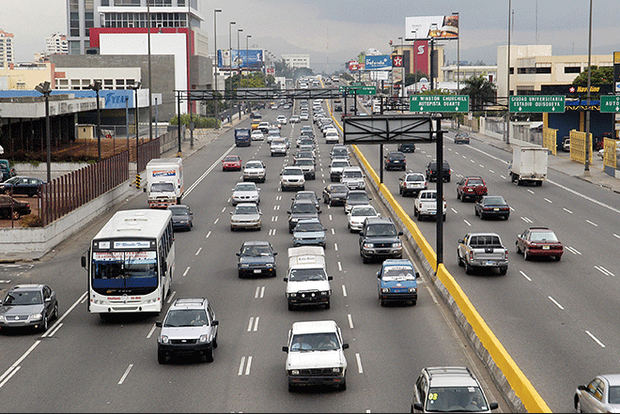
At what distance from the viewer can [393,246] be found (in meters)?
43.0

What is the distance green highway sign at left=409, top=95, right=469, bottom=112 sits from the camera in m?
84.0

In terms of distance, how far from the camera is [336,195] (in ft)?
206

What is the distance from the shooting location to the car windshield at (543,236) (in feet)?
140

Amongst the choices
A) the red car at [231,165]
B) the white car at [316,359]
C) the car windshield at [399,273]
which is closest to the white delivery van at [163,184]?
the red car at [231,165]

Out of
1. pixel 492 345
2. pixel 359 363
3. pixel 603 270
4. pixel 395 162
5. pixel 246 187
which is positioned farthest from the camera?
pixel 395 162

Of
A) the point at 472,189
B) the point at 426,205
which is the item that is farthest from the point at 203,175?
the point at 426,205

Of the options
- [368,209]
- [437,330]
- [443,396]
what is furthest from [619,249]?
[443,396]

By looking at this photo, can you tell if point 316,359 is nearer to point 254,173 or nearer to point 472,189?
point 472,189

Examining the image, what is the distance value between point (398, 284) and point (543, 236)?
11277mm

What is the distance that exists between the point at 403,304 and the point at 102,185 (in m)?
32.0

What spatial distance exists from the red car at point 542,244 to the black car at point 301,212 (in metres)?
Answer: 13.2

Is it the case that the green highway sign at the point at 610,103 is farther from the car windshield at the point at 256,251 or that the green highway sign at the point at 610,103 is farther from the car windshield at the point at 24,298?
the car windshield at the point at 24,298

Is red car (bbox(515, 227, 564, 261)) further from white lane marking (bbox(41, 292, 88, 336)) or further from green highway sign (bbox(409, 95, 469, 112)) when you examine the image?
green highway sign (bbox(409, 95, 469, 112))

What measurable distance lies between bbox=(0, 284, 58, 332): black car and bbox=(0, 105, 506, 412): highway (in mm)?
502
